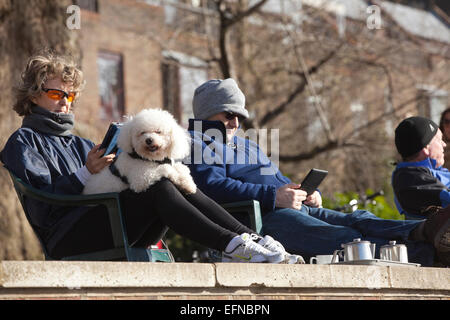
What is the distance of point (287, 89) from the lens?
15.0m

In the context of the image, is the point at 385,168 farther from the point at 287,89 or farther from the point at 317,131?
the point at 287,89

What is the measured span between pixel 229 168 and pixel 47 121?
1.12 m

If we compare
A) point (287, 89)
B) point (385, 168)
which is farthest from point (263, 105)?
point (385, 168)

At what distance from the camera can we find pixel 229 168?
533 centimetres

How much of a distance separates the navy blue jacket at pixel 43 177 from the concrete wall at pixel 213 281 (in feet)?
2.94

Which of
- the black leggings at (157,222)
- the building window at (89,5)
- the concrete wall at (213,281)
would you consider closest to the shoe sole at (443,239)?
the concrete wall at (213,281)

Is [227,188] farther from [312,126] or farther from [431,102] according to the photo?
[312,126]

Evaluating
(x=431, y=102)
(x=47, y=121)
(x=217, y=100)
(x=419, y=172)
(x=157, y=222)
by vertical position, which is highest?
(x=431, y=102)

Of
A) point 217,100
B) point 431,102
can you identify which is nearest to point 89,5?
point 431,102

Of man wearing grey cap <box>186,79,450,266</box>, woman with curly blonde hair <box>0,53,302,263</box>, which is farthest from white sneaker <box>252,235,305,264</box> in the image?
man wearing grey cap <box>186,79,450,266</box>

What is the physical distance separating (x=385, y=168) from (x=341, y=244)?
1100 centimetres

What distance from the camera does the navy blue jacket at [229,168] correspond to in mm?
5094

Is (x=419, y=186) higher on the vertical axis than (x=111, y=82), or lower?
lower

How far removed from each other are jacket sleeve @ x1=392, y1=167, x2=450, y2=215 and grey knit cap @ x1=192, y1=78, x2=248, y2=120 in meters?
1.07
